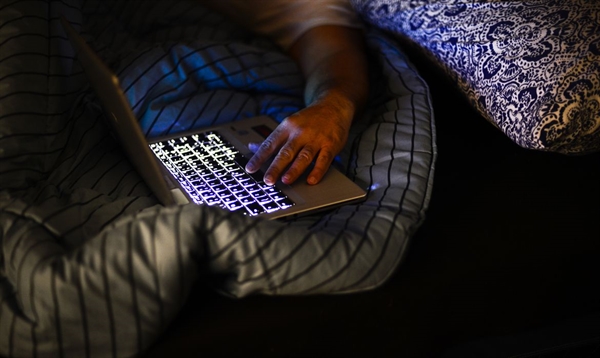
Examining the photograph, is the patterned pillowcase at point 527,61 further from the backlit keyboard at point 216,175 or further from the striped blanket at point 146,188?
the backlit keyboard at point 216,175

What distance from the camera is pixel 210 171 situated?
104cm

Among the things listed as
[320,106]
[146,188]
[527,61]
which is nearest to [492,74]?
[527,61]

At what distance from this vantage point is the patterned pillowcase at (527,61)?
0.98 metres

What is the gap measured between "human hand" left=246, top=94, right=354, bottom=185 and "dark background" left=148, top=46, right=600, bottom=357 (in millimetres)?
183

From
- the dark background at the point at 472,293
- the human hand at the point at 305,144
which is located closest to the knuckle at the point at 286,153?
the human hand at the point at 305,144

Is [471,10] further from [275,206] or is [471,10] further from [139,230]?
[139,230]

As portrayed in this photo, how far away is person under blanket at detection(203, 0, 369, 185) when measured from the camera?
1.02m

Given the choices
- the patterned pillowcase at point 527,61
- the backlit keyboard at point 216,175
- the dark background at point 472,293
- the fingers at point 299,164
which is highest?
the patterned pillowcase at point 527,61

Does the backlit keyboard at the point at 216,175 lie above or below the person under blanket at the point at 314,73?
below

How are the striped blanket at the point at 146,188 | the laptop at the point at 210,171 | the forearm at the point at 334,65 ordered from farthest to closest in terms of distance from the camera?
the forearm at the point at 334,65 < the laptop at the point at 210,171 < the striped blanket at the point at 146,188

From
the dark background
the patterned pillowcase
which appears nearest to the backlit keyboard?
the dark background

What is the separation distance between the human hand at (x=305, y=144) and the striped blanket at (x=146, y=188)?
6 centimetres

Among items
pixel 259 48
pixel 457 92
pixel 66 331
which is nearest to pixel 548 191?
pixel 457 92

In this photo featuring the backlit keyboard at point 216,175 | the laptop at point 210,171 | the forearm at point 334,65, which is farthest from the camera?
the forearm at point 334,65
